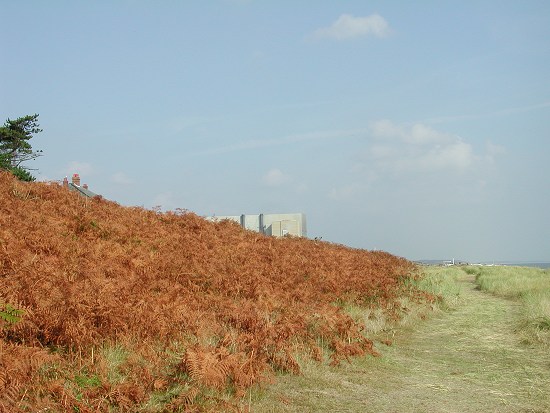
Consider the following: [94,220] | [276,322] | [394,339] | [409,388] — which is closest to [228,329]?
[276,322]

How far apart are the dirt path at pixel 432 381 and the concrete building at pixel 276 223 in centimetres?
4030

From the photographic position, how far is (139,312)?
7840 mm

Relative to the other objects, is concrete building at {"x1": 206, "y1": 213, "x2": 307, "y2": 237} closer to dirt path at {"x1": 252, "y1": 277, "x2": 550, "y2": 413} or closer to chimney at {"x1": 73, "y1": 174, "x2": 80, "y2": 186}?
chimney at {"x1": 73, "y1": 174, "x2": 80, "y2": 186}

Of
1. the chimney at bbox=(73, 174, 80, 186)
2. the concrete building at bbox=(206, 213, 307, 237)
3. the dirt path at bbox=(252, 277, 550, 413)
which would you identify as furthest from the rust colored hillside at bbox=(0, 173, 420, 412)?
the concrete building at bbox=(206, 213, 307, 237)

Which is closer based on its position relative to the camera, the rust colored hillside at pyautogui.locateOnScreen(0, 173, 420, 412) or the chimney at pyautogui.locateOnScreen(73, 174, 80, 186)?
the rust colored hillside at pyautogui.locateOnScreen(0, 173, 420, 412)

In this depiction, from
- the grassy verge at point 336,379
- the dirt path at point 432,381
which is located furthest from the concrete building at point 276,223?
the dirt path at point 432,381

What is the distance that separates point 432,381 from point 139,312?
4.11m

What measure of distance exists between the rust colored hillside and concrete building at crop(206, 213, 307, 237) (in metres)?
37.0

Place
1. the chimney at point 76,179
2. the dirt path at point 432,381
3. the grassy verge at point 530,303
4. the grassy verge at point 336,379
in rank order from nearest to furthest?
the grassy verge at point 336,379, the dirt path at point 432,381, the grassy verge at point 530,303, the chimney at point 76,179

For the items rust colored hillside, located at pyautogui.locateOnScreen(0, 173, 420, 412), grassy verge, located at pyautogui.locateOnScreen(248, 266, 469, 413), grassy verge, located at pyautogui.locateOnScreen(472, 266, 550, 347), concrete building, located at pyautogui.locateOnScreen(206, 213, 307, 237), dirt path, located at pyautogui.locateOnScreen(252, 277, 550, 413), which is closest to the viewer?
rust colored hillside, located at pyautogui.locateOnScreen(0, 173, 420, 412)

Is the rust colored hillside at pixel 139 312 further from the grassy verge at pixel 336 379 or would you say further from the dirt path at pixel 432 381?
the dirt path at pixel 432 381

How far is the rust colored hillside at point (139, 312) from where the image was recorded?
233 inches

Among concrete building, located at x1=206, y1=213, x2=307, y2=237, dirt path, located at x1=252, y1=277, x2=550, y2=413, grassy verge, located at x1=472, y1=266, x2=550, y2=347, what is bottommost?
dirt path, located at x1=252, y1=277, x2=550, y2=413

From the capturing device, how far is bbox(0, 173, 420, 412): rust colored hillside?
19.4 ft
